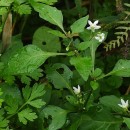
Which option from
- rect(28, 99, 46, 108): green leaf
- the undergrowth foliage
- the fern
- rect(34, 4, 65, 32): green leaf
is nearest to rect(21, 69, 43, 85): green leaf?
the undergrowth foliage

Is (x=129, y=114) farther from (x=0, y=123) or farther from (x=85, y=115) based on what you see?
(x=0, y=123)

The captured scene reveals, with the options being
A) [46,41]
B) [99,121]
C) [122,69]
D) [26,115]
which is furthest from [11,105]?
[46,41]

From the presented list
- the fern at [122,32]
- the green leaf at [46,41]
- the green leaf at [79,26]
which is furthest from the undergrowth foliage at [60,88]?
the green leaf at [46,41]

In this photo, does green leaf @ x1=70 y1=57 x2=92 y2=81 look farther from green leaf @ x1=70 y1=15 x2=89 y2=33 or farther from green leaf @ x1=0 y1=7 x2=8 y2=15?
green leaf @ x1=0 y1=7 x2=8 y2=15

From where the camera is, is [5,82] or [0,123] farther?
[5,82]

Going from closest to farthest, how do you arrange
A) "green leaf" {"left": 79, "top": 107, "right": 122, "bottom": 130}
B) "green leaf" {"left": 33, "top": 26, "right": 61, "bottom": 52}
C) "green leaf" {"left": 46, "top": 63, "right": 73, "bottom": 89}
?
"green leaf" {"left": 79, "top": 107, "right": 122, "bottom": 130}, "green leaf" {"left": 46, "top": 63, "right": 73, "bottom": 89}, "green leaf" {"left": 33, "top": 26, "right": 61, "bottom": 52}

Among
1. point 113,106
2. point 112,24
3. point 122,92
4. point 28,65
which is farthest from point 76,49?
point 122,92
